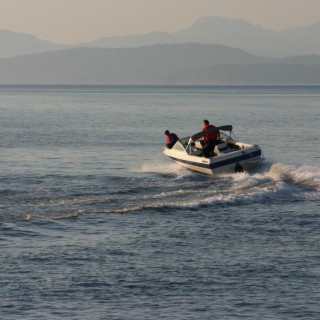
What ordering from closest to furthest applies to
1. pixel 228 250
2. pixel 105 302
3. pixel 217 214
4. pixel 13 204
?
pixel 105 302 < pixel 228 250 < pixel 217 214 < pixel 13 204

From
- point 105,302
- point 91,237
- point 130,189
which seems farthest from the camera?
point 130,189

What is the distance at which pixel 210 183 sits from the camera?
36.6m

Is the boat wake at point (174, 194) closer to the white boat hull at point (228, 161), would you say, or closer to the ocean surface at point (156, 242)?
the ocean surface at point (156, 242)

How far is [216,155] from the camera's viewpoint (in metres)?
39.5

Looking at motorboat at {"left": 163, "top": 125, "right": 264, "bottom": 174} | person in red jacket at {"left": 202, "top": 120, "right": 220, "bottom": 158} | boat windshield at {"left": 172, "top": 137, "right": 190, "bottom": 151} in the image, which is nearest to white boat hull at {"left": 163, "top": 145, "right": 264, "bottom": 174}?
motorboat at {"left": 163, "top": 125, "right": 264, "bottom": 174}

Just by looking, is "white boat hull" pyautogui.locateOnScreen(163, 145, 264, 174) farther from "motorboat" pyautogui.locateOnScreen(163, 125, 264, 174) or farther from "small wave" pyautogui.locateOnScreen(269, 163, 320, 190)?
"small wave" pyautogui.locateOnScreen(269, 163, 320, 190)

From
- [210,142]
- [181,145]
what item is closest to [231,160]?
[210,142]

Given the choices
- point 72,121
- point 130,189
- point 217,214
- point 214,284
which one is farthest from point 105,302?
point 72,121

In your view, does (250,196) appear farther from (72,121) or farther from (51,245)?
(72,121)

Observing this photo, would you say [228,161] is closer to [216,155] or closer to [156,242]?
[216,155]

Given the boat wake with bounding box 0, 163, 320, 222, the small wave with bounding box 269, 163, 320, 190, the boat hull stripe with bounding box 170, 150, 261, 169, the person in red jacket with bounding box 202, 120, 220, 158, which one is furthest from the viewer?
the person in red jacket with bounding box 202, 120, 220, 158

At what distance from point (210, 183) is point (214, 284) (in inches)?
630

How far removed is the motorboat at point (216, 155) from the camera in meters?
37.9

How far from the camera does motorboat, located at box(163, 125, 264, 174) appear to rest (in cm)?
3788
